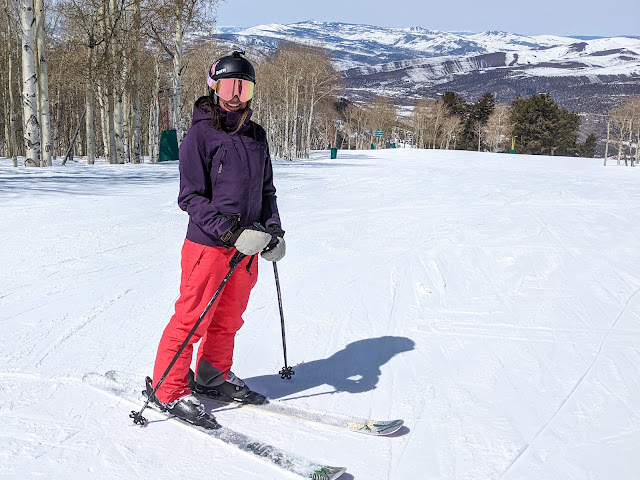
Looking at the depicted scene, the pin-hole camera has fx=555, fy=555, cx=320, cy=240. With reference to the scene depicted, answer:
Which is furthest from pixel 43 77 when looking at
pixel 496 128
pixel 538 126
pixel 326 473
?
pixel 538 126

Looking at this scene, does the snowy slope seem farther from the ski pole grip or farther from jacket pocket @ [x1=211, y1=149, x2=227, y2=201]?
jacket pocket @ [x1=211, y1=149, x2=227, y2=201]

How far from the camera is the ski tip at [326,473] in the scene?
2.36 m

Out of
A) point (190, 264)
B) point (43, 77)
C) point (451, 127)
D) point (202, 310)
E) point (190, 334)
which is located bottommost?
point (190, 334)

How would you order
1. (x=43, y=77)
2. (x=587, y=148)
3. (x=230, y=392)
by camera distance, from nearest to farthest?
(x=230, y=392), (x=43, y=77), (x=587, y=148)

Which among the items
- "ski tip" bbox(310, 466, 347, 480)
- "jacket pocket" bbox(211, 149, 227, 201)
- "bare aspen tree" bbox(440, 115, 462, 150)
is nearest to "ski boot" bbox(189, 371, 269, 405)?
"ski tip" bbox(310, 466, 347, 480)

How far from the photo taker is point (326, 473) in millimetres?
2365

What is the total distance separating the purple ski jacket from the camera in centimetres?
262

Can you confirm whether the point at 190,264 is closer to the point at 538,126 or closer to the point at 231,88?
the point at 231,88

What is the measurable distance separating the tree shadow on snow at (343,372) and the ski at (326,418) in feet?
0.69

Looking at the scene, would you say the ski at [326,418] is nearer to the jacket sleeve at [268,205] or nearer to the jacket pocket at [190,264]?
the jacket pocket at [190,264]

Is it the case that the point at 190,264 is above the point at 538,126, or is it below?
below

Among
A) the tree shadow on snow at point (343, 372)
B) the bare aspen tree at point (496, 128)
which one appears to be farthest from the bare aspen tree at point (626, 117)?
the tree shadow on snow at point (343, 372)

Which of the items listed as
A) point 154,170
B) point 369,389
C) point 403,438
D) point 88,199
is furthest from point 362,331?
point 154,170

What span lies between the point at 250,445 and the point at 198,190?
4.04 feet
